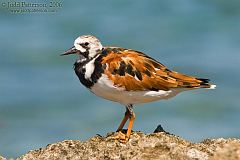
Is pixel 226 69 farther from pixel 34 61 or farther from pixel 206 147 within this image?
pixel 206 147

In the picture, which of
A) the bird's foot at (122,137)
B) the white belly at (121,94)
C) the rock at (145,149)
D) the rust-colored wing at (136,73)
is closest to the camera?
the rock at (145,149)

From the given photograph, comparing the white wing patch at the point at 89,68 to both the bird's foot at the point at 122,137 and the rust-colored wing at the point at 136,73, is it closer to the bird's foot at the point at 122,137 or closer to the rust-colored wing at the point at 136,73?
the rust-colored wing at the point at 136,73

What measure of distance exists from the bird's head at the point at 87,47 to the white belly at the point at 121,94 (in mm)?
336

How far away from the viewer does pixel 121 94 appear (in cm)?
771

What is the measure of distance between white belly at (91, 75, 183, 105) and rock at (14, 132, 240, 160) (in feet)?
2.34

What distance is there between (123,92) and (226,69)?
8.99 metres

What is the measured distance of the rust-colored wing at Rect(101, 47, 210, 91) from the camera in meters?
7.73

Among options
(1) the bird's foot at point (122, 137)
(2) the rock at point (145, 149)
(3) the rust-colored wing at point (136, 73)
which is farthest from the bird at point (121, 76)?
(2) the rock at point (145, 149)

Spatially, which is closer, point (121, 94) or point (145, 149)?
point (145, 149)

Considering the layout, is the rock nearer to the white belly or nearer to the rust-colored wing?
the white belly

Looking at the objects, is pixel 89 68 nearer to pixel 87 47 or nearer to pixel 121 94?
pixel 87 47

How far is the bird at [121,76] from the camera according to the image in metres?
7.67

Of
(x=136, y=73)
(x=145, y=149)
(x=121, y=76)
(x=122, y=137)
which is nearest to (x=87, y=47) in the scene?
(x=121, y=76)

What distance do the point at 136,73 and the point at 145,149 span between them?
1448 mm
